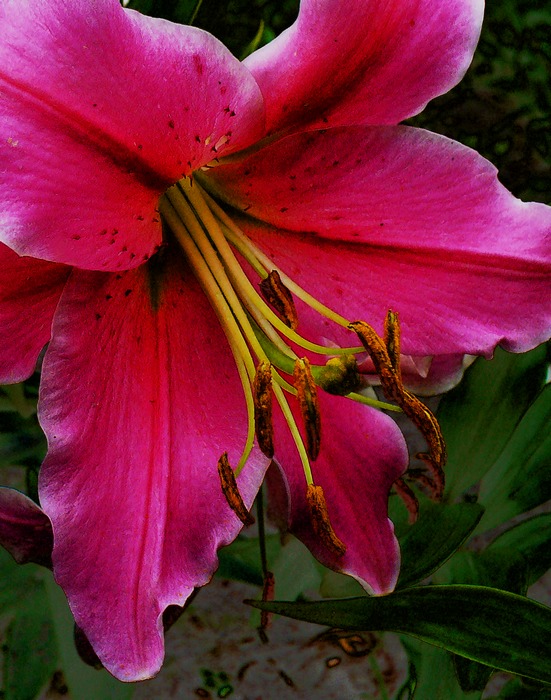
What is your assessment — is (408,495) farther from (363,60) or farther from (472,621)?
(363,60)

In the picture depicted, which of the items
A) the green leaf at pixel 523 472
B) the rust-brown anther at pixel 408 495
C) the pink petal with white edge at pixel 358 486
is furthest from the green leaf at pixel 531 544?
the pink petal with white edge at pixel 358 486

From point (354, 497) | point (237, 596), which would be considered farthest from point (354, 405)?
point (237, 596)

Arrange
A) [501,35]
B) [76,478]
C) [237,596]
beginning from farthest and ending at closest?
[237,596] < [501,35] < [76,478]

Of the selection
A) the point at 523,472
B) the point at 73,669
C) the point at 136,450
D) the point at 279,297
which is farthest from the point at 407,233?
the point at 73,669

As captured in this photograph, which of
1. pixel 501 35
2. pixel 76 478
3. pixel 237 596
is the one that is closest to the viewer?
pixel 76 478

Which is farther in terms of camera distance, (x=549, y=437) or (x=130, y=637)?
(x=549, y=437)

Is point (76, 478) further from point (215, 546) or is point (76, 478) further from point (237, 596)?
point (237, 596)
